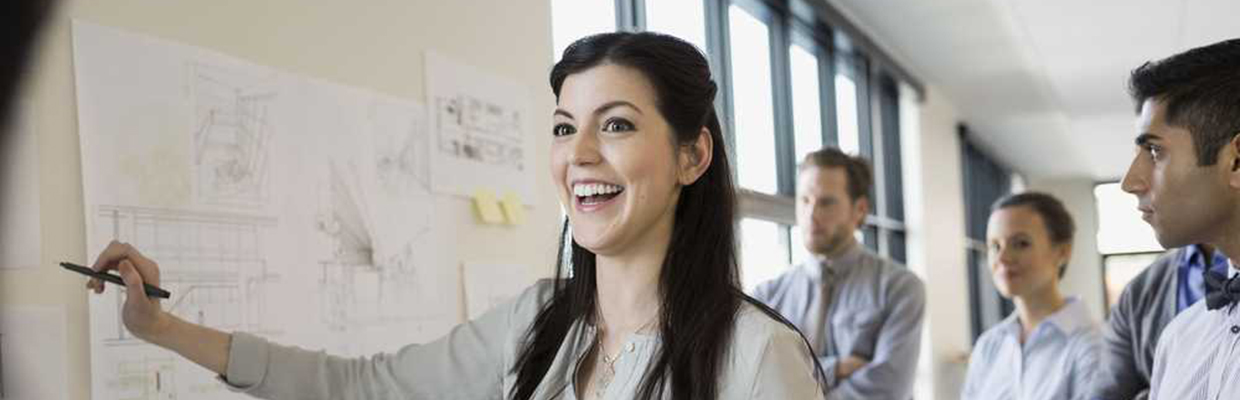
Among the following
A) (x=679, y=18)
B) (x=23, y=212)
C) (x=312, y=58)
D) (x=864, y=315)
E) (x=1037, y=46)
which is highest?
(x=1037, y=46)

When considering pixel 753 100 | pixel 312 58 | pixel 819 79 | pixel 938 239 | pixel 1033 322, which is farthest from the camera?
pixel 938 239

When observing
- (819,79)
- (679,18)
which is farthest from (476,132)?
(819,79)

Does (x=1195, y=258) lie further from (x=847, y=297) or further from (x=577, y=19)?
(x=577, y=19)

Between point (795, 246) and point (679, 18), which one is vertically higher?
point (679, 18)

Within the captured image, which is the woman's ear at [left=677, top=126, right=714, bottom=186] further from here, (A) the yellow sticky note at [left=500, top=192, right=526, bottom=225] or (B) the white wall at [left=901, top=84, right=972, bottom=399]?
(B) the white wall at [left=901, top=84, right=972, bottom=399]

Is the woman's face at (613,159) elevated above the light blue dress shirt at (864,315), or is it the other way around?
the woman's face at (613,159)

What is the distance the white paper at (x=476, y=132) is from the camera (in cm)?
256

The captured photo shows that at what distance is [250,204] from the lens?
2006 millimetres

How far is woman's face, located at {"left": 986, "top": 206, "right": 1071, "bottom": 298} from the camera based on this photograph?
10.7 ft

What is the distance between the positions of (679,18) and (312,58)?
2.20 m

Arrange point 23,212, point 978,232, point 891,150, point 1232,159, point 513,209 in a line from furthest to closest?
point 978,232, point 891,150, point 513,209, point 1232,159, point 23,212

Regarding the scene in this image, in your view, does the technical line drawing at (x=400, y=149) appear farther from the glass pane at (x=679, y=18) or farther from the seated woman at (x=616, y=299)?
the glass pane at (x=679, y=18)

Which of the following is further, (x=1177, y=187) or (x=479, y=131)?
(x=479, y=131)

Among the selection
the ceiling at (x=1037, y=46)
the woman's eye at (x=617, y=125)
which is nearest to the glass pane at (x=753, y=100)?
the ceiling at (x=1037, y=46)
